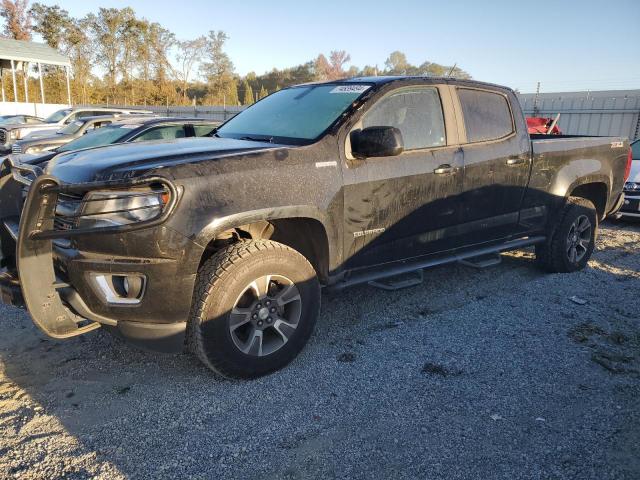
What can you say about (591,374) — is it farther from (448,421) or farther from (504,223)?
(504,223)

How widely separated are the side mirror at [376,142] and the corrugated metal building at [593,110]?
13339 millimetres

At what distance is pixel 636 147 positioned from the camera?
9.23 meters

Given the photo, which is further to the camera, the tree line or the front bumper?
the tree line

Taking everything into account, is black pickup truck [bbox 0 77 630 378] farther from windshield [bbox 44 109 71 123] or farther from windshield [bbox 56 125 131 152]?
windshield [bbox 44 109 71 123]

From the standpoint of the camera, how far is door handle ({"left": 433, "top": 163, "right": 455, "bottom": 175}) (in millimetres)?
3855

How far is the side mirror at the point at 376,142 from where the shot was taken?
128 inches

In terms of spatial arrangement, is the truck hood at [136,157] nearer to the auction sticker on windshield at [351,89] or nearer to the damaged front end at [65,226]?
the damaged front end at [65,226]

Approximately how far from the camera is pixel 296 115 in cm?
386

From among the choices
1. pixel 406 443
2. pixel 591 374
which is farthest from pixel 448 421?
pixel 591 374

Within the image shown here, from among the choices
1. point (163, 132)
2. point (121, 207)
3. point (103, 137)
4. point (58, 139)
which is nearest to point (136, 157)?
point (121, 207)

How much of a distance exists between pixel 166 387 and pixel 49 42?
4742 centimetres

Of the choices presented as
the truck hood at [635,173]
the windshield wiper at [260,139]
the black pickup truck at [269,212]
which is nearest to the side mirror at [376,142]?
the black pickup truck at [269,212]

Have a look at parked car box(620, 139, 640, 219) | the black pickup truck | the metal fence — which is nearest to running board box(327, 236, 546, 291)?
the black pickup truck

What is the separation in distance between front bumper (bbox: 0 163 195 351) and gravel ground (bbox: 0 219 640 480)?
1.58ft
